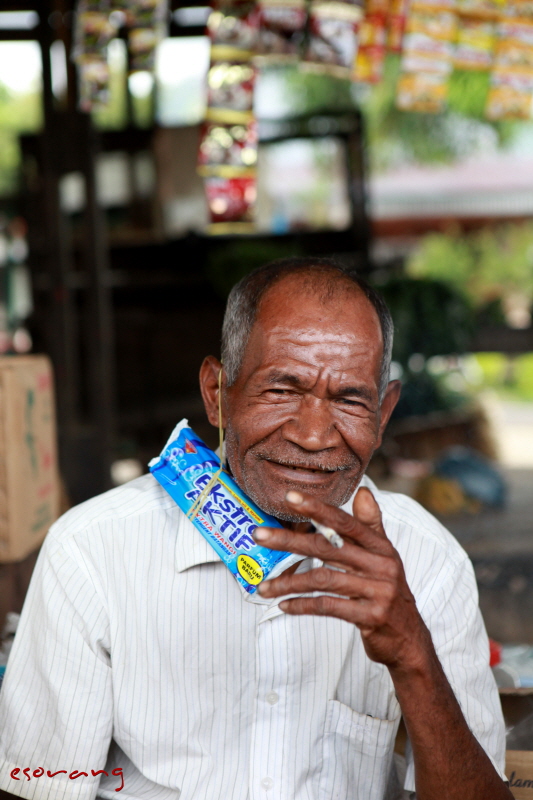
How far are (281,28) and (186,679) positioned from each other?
283cm

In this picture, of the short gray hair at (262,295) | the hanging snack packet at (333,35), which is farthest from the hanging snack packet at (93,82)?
the short gray hair at (262,295)

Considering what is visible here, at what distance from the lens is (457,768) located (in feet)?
3.79

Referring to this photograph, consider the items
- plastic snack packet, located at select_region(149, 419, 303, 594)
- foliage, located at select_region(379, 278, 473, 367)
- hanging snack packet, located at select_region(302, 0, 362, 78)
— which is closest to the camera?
plastic snack packet, located at select_region(149, 419, 303, 594)

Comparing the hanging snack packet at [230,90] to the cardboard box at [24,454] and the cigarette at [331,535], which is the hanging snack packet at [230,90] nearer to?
the cardboard box at [24,454]

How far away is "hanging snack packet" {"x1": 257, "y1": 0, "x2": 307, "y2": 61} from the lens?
3266 millimetres

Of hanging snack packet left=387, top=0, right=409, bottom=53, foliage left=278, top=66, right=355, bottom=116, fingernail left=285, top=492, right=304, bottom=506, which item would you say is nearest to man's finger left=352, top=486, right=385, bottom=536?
fingernail left=285, top=492, right=304, bottom=506

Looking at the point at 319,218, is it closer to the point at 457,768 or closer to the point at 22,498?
the point at 22,498

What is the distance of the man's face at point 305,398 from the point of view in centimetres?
131

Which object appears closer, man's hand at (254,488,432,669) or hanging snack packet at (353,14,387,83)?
man's hand at (254,488,432,669)

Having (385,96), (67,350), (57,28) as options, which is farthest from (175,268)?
(385,96)

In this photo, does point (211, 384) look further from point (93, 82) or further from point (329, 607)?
point (93, 82)

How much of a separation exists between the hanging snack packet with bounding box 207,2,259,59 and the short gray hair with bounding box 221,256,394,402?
228 centimetres

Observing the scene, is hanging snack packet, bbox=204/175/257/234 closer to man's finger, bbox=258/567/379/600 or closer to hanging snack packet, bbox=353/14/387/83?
hanging snack packet, bbox=353/14/387/83

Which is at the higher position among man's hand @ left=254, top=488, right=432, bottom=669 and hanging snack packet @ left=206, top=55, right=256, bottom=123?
hanging snack packet @ left=206, top=55, right=256, bottom=123
